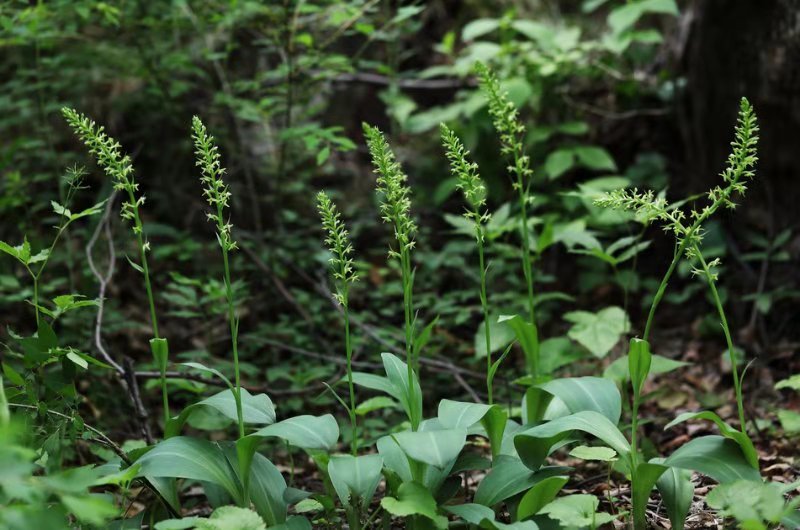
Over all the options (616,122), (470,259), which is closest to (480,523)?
(470,259)

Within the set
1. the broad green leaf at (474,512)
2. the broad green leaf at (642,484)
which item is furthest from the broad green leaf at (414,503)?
the broad green leaf at (642,484)

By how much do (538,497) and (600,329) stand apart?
1609 mm

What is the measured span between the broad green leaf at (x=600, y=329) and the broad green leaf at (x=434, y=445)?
1626 millimetres

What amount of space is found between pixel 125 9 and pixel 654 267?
13.4 ft

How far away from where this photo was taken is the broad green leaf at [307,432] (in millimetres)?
2021

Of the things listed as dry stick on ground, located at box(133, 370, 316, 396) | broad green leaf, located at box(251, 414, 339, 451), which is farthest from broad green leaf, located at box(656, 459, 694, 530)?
dry stick on ground, located at box(133, 370, 316, 396)

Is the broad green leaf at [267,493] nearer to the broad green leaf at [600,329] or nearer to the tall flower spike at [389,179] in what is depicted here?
the tall flower spike at [389,179]

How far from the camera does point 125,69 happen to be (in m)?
5.14

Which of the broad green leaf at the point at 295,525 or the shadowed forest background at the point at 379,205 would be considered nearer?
the broad green leaf at the point at 295,525

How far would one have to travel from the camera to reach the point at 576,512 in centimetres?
194

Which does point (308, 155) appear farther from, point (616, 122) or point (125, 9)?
point (616, 122)

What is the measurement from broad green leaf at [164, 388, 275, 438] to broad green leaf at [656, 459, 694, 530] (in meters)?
1.22

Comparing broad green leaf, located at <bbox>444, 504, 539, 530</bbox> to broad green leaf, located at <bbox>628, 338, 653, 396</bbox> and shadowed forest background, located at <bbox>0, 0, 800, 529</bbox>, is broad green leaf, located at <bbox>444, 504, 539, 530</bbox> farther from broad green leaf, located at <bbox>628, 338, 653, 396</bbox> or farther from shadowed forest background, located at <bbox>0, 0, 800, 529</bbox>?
shadowed forest background, located at <bbox>0, 0, 800, 529</bbox>

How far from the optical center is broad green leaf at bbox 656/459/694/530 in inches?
82.5
